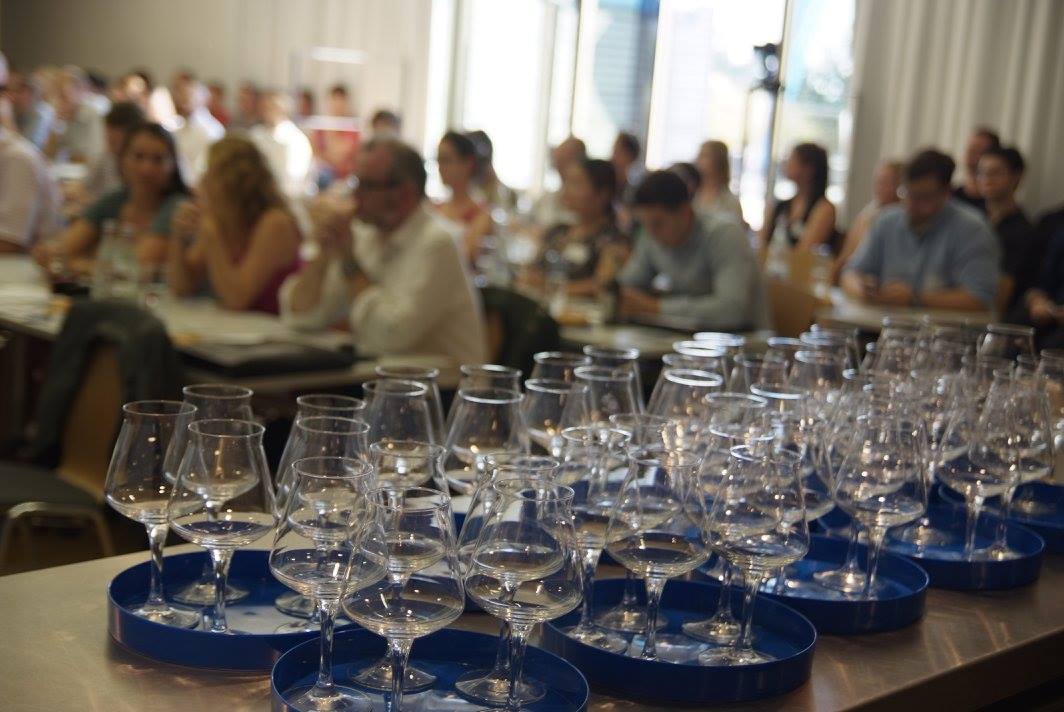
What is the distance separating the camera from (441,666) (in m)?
1.41

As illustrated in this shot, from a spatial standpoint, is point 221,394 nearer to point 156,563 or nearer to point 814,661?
point 156,563

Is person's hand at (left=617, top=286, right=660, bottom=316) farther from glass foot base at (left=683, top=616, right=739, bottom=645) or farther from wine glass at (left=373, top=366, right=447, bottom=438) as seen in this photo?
glass foot base at (left=683, top=616, right=739, bottom=645)

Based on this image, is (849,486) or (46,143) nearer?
(849,486)

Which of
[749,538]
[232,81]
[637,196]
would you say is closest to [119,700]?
[749,538]

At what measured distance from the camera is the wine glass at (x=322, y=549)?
126cm

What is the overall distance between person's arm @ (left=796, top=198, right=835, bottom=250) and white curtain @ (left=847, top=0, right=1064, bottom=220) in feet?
5.54

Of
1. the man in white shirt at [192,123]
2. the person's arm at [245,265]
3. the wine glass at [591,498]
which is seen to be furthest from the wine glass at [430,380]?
the man in white shirt at [192,123]

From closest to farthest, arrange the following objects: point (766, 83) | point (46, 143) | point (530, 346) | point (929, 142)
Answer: point (530, 346), point (766, 83), point (929, 142), point (46, 143)

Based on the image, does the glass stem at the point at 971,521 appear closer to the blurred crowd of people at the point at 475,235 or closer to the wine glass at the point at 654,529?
the wine glass at the point at 654,529

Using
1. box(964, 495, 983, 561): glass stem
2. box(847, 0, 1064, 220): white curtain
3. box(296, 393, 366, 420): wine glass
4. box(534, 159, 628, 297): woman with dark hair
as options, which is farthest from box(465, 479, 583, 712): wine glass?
box(847, 0, 1064, 220): white curtain

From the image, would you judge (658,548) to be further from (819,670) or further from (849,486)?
(849,486)

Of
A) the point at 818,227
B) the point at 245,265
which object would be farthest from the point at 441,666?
the point at 818,227

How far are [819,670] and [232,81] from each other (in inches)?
588

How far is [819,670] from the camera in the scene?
150 centimetres
